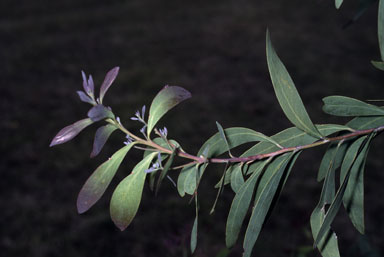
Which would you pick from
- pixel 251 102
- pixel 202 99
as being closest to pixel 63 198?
pixel 202 99

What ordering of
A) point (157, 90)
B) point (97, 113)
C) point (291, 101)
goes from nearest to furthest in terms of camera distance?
point (97, 113), point (291, 101), point (157, 90)

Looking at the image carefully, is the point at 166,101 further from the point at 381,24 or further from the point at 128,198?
the point at 381,24

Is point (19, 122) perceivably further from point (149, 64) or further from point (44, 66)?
point (149, 64)

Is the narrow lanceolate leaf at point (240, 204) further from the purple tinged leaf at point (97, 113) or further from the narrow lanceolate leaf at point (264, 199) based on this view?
the purple tinged leaf at point (97, 113)

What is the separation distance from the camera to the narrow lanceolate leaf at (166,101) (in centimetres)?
63

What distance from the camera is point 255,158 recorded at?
0.68m

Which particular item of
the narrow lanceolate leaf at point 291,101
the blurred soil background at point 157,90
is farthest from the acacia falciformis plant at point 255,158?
the blurred soil background at point 157,90

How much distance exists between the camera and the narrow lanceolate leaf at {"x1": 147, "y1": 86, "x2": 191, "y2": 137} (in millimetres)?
626

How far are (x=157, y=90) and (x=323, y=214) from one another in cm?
377

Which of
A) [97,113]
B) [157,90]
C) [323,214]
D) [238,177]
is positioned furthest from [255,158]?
[157,90]

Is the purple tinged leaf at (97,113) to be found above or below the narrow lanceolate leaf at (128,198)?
above

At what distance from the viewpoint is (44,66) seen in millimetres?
4949

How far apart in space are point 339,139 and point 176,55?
459 centimetres

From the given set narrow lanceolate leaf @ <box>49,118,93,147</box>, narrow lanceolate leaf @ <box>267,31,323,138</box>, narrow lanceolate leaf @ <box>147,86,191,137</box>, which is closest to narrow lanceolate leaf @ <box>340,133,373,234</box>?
narrow lanceolate leaf @ <box>267,31,323,138</box>
